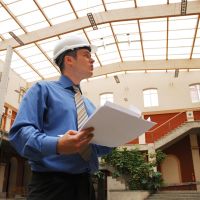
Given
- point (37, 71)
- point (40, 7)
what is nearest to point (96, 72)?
point (37, 71)

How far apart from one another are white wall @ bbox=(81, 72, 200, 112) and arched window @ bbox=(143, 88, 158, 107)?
0.34 m

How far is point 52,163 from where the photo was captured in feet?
5.81

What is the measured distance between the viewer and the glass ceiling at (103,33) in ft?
50.4

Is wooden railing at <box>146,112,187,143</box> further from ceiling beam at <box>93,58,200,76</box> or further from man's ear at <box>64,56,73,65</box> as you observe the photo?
man's ear at <box>64,56,73,65</box>

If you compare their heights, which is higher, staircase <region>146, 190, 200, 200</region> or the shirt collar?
the shirt collar

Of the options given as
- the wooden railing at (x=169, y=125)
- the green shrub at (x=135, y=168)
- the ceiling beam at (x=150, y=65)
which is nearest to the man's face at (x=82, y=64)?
the green shrub at (x=135, y=168)

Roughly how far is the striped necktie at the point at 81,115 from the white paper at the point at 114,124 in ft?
0.36

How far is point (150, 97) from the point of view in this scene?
75.8ft

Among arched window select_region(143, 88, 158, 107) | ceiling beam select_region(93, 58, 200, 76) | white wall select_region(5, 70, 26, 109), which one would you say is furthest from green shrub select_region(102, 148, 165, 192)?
white wall select_region(5, 70, 26, 109)

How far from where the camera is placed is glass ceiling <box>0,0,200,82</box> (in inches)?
604

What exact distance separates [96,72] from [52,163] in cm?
2097

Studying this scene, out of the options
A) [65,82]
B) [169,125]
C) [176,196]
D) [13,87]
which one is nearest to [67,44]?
[65,82]

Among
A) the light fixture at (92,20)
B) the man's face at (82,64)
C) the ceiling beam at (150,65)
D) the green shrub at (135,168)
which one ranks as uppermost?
the ceiling beam at (150,65)

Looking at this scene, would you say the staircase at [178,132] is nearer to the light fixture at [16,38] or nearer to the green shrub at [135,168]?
the green shrub at [135,168]
